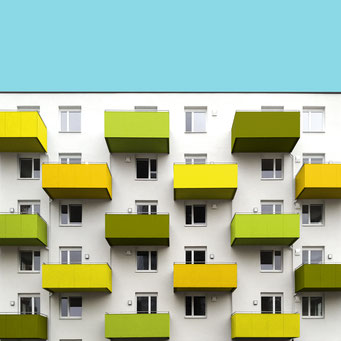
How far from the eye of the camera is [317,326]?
22250mm

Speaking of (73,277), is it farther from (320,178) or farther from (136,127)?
(320,178)

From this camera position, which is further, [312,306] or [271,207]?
[271,207]

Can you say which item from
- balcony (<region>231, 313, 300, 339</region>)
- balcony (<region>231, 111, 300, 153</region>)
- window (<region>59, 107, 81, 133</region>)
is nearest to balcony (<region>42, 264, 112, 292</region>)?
balcony (<region>231, 313, 300, 339</region>)

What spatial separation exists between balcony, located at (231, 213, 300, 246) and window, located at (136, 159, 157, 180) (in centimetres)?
521

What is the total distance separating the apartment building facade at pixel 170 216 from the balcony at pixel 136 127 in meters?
0.06

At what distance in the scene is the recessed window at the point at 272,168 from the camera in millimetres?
23500

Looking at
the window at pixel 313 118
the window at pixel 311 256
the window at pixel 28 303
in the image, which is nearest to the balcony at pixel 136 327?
the window at pixel 28 303

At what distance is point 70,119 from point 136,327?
11.8m

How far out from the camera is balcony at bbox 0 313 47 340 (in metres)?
20.9

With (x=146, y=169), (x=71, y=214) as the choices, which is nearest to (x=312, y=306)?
(x=146, y=169)

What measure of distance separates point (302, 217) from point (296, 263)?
2518 mm

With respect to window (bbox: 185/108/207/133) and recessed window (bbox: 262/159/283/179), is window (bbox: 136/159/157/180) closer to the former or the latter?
window (bbox: 185/108/207/133)

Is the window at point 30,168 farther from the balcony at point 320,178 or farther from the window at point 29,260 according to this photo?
the balcony at point 320,178

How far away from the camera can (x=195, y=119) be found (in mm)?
23906
